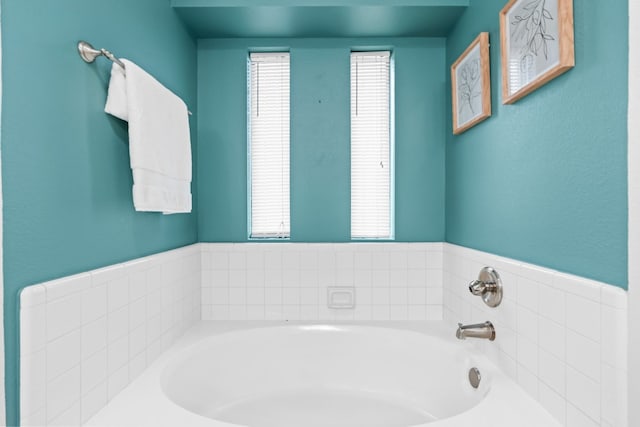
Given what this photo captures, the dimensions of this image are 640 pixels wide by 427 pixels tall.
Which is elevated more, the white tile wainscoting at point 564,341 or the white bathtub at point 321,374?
the white tile wainscoting at point 564,341

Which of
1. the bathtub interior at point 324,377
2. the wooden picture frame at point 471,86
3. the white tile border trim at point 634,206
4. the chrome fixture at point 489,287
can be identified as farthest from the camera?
the bathtub interior at point 324,377

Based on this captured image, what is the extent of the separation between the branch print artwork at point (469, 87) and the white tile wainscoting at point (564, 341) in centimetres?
68

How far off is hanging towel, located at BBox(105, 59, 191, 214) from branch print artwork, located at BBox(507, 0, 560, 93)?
1.32 m

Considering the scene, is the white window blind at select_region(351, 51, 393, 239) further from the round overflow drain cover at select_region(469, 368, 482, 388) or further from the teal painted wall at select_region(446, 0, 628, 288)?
the round overflow drain cover at select_region(469, 368, 482, 388)

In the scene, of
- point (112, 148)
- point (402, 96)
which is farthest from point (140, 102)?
point (402, 96)

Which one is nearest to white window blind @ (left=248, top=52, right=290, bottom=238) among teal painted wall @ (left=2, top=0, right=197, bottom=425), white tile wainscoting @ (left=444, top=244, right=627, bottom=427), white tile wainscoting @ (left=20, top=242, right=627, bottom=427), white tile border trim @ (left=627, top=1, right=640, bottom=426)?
→ white tile wainscoting @ (left=20, top=242, right=627, bottom=427)

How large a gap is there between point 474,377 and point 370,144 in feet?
4.49

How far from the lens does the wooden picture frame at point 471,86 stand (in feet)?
5.29

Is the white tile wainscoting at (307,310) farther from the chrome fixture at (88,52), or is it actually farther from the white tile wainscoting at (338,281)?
the chrome fixture at (88,52)

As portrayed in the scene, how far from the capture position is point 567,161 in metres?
1.11

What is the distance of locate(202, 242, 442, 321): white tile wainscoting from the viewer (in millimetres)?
2219

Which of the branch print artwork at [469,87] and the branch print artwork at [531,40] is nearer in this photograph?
the branch print artwork at [531,40]

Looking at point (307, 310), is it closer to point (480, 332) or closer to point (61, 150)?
point (480, 332)

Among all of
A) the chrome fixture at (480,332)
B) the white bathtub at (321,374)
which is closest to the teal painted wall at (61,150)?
the white bathtub at (321,374)
